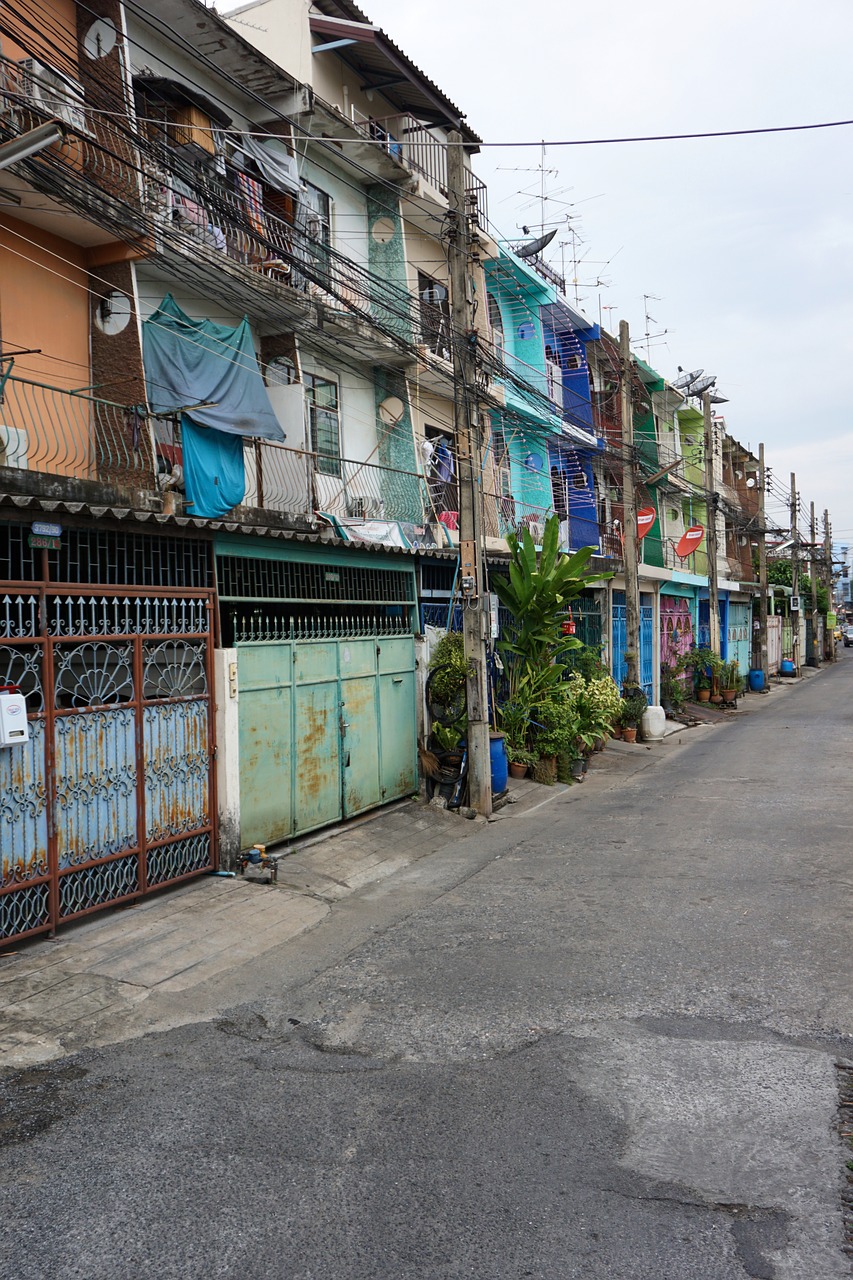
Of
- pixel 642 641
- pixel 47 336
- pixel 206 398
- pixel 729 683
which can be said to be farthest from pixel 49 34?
pixel 729 683

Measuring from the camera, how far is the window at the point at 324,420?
14.2 m

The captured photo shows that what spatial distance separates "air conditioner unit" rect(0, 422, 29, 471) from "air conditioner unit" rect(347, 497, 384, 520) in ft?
17.5

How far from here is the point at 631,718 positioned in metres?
20.6

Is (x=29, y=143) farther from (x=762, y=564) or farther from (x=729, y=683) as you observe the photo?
(x=762, y=564)

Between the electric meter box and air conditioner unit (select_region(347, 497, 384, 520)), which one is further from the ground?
air conditioner unit (select_region(347, 497, 384, 520))

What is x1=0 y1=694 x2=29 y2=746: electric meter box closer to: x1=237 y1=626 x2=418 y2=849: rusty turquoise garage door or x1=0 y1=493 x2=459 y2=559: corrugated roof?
x1=0 y1=493 x2=459 y2=559: corrugated roof

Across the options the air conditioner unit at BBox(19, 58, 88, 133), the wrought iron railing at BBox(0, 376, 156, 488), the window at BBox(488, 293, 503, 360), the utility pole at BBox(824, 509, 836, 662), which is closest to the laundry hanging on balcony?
the wrought iron railing at BBox(0, 376, 156, 488)

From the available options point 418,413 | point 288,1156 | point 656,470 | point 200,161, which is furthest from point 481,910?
point 656,470

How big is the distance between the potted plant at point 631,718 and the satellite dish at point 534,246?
10280 millimetres

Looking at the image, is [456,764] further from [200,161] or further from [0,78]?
[0,78]

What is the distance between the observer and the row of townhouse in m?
7.68

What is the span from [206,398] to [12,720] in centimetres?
528

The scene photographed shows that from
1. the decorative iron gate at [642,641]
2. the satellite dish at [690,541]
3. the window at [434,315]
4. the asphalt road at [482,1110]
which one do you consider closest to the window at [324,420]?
the window at [434,315]

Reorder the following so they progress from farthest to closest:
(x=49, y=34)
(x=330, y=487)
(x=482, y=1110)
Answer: (x=330, y=487) → (x=49, y=34) → (x=482, y=1110)
